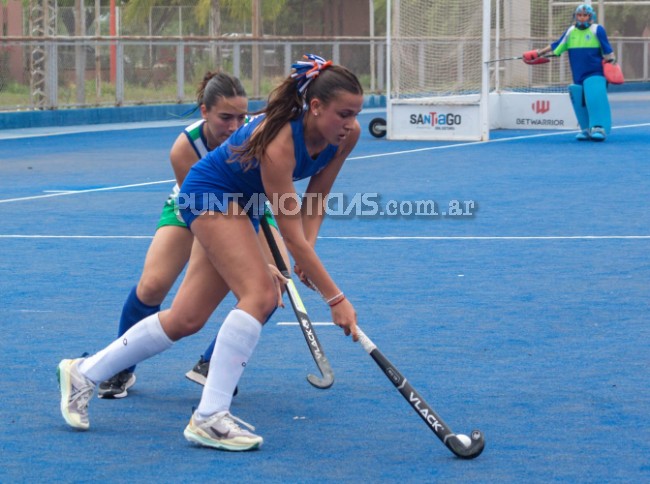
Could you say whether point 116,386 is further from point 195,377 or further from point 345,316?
point 345,316

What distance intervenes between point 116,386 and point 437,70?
15.4 m

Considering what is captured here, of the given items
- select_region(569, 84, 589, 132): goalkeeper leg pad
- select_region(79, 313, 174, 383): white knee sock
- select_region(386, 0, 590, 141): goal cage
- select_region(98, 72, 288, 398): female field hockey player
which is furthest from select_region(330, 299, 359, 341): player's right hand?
select_region(386, 0, 590, 141): goal cage

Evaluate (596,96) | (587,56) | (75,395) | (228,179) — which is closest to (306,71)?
(228,179)

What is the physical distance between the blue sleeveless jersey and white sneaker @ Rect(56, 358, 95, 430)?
2.49ft

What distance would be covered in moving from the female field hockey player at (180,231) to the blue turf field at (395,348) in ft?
0.40

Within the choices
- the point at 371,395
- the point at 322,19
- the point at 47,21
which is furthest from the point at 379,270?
the point at 322,19

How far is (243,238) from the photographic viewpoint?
4.85m

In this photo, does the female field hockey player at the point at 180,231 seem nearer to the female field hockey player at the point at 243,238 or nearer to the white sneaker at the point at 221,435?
the female field hockey player at the point at 243,238

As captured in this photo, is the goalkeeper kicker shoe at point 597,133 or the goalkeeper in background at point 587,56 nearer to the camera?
the goalkeeper in background at point 587,56

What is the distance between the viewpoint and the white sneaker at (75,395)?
5035 mm

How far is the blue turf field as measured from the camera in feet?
15.3

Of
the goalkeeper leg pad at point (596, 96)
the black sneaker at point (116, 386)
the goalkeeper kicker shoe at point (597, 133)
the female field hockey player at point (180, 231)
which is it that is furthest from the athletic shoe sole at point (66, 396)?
the goalkeeper kicker shoe at point (597, 133)

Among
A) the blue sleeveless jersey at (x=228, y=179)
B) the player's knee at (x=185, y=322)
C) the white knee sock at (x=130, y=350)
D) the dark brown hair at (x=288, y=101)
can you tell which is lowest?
the white knee sock at (x=130, y=350)

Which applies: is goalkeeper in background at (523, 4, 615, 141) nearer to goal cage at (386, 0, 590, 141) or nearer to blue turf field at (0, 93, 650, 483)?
goal cage at (386, 0, 590, 141)
